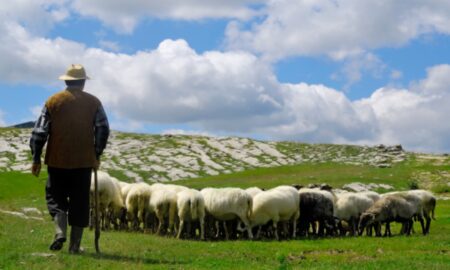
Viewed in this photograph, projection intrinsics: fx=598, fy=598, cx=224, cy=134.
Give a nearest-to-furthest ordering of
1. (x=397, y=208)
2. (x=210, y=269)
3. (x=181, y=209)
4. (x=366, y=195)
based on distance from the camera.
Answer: (x=210, y=269) < (x=181, y=209) < (x=397, y=208) < (x=366, y=195)

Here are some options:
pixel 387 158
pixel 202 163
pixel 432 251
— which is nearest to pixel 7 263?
pixel 432 251

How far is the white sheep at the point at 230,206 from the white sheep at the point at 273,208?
0.39 meters

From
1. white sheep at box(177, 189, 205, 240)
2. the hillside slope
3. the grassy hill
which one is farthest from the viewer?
the hillside slope

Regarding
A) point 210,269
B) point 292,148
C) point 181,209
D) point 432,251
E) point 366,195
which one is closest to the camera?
point 210,269

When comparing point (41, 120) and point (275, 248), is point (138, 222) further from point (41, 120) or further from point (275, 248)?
point (41, 120)

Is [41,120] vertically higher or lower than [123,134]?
lower

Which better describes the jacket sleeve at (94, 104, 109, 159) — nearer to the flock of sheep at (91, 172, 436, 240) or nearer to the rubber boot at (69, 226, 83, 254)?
the rubber boot at (69, 226, 83, 254)

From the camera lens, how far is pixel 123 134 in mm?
120562

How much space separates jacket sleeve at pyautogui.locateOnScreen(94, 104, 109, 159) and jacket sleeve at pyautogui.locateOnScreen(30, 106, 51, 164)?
1073 millimetres

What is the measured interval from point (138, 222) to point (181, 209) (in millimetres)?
3844

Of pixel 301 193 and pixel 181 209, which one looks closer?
pixel 181 209

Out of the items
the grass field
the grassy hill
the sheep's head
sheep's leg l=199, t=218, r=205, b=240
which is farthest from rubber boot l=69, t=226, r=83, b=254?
the sheep's head

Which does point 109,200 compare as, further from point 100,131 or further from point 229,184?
point 229,184

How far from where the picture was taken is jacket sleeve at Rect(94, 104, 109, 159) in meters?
13.6
